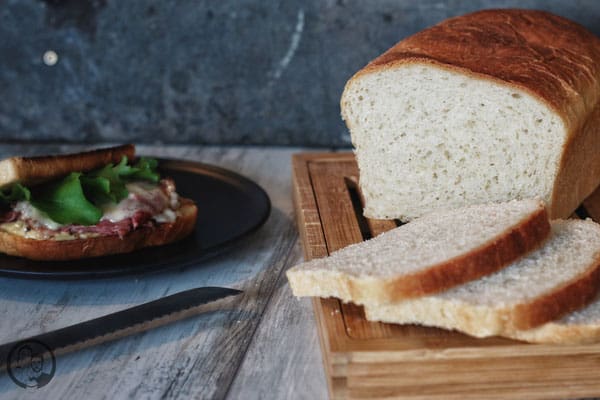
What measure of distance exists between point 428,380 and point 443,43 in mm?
1380

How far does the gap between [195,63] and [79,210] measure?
5.18ft

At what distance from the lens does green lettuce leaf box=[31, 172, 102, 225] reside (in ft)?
7.63

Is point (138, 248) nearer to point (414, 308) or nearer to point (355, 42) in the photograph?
point (414, 308)

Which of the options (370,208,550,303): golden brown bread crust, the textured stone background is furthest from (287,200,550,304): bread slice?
the textured stone background

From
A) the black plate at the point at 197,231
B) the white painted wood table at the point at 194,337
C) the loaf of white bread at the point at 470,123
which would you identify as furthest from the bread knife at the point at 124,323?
the loaf of white bread at the point at 470,123

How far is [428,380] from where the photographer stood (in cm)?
181

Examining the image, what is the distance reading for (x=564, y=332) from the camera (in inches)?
71.0

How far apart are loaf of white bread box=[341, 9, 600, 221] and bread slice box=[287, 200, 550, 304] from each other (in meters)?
0.26

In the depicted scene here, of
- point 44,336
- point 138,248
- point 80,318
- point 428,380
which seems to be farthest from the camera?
point 138,248

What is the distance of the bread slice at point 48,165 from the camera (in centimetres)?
233

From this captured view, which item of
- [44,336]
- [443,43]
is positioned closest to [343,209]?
[443,43]

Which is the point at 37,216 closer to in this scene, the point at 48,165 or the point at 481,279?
the point at 48,165

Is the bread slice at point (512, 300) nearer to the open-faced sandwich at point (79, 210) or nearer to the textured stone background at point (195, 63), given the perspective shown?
the open-faced sandwich at point (79, 210)

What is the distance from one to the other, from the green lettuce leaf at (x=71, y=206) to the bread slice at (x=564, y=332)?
49.4 inches
